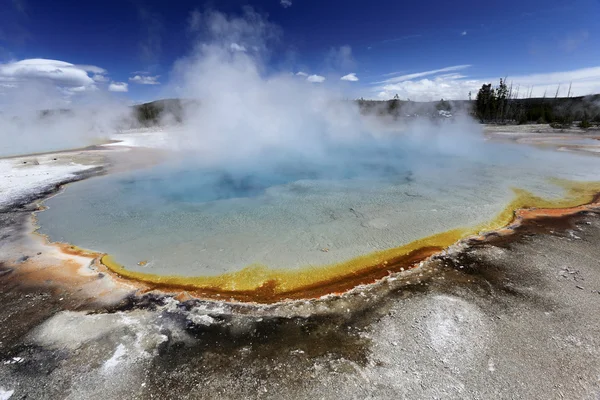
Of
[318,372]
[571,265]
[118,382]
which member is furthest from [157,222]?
[571,265]

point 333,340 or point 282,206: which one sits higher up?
point 282,206

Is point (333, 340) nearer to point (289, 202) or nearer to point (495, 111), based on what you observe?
point (289, 202)

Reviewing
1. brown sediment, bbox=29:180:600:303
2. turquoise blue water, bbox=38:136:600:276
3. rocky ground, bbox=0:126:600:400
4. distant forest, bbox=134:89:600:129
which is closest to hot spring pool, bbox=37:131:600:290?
turquoise blue water, bbox=38:136:600:276

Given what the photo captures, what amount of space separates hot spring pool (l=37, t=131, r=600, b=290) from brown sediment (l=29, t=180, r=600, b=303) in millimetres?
174

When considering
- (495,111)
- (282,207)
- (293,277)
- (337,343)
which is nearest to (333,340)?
(337,343)

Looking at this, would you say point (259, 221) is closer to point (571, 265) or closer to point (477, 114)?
point (571, 265)

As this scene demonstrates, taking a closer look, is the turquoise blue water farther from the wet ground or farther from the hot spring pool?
the wet ground

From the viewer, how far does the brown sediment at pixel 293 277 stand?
3883 mm

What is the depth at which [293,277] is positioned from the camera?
423 cm

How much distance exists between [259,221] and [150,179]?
6.20 m

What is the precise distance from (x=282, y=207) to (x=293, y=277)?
292 cm

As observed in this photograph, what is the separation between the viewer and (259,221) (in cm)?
617

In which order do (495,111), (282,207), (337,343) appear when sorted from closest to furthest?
(337,343)
(282,207)
(495,111)

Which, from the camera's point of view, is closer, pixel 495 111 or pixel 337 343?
pixel 337 343
